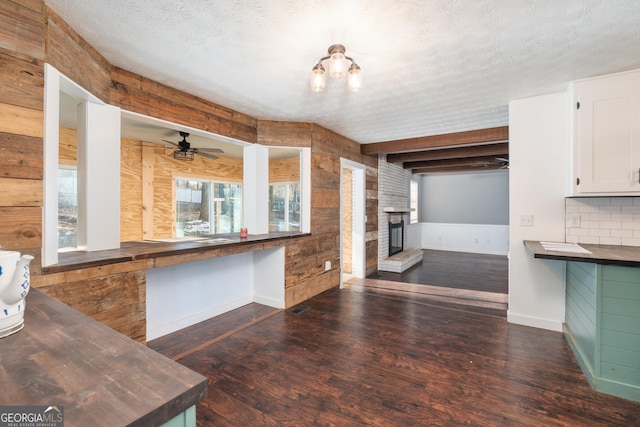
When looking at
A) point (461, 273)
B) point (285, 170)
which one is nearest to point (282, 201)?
point (285, 170)

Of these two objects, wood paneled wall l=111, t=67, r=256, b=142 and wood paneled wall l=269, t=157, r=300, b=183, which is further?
wood paneled wall l=269, t=157, r=300, b=183

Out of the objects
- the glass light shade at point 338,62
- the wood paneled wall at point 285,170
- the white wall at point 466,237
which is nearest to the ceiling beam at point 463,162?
the white wall at point 466,237

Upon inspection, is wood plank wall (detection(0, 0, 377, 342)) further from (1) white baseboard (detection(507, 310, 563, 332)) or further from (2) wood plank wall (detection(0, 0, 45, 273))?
(1) white baseboard (detection(507, 310, 563, 332))

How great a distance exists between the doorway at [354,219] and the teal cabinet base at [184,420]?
172 inches

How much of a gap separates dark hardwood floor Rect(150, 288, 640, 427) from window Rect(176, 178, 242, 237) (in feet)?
8.45

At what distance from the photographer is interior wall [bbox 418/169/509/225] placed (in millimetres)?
7734

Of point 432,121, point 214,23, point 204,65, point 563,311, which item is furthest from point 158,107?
point 563,311

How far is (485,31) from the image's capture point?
1830 millimetres

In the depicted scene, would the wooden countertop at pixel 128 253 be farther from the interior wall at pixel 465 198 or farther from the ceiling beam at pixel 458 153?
the interior wall at pixel 465 198

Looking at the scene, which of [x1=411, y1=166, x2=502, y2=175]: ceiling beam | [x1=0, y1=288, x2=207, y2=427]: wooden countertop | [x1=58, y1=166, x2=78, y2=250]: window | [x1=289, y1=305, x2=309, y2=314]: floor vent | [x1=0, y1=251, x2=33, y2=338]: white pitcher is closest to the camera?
[x1=0, y1=288, x2=207, y2=427]: wooden countertop

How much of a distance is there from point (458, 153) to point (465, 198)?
347cm

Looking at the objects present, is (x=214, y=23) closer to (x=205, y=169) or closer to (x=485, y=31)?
(x=485, y=31)

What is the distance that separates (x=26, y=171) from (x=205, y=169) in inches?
155

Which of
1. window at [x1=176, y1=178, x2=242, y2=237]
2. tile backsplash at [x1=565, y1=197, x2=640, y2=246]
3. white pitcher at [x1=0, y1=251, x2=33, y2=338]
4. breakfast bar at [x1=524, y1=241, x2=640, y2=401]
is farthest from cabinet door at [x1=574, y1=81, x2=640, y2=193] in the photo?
window at [x1=176, y1=178, x2=242, y2=237]
